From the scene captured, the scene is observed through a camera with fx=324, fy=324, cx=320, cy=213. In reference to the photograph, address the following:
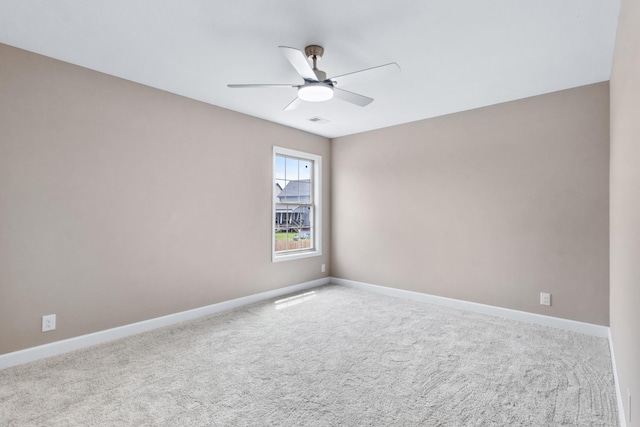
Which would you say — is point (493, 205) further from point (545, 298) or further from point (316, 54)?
point (316, 54)

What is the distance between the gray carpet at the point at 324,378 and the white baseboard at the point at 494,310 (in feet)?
0.44

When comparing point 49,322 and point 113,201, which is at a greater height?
point 113,201

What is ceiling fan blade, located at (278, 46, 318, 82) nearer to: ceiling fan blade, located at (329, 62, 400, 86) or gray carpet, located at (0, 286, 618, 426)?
ceiling fan blade, located at (329, 62, 400, 86)

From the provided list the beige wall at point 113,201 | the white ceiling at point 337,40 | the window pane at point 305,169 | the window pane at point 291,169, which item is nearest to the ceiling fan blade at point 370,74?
the white ceiling at point 337,40

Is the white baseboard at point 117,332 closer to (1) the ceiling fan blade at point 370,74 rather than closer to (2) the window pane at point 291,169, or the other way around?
(2) the window pane at point 291,169

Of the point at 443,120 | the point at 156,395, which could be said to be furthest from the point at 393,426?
the point at 443,120

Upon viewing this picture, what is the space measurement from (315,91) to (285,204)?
2.62m

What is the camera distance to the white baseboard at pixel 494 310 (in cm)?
331

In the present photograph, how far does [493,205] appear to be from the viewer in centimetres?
396

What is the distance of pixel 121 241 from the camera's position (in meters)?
3.24

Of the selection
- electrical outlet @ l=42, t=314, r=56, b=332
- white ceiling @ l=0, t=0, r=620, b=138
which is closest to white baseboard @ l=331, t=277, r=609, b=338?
white ceiling @ l=0, t=0, r=620, b=138

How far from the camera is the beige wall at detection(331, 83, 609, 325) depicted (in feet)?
11.0

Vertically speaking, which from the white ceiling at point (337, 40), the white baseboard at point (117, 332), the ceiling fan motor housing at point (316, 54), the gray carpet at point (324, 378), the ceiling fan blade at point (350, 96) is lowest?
the gray carpet at point (324, 378)

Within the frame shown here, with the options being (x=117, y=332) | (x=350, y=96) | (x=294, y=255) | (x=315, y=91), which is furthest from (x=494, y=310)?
(x=117, y=332)
